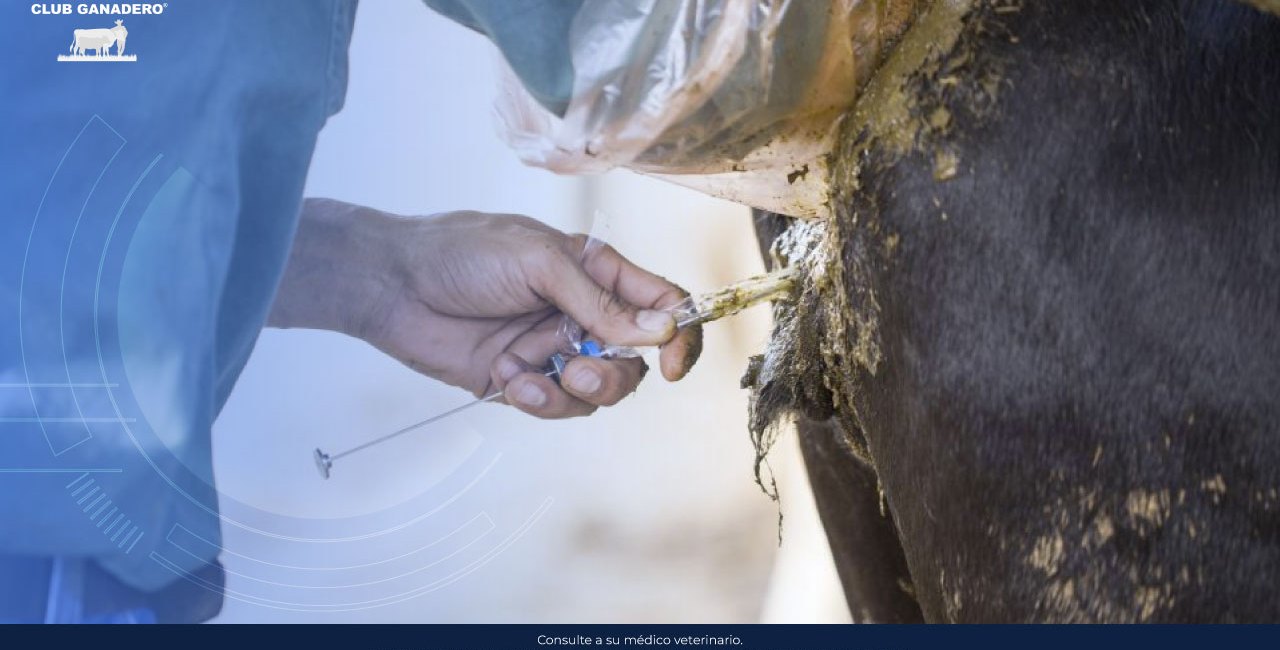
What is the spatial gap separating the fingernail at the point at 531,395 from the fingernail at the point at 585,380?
0.03 m

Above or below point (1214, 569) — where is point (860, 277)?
above

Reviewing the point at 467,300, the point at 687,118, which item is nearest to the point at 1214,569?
the point at 687,118

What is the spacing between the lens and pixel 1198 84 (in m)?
0.54

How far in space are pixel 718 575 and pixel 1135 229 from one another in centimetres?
130

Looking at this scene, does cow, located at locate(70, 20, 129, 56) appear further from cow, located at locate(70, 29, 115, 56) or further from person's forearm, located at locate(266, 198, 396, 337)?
person's forearm, located at locate(266, 198, 396, 337)

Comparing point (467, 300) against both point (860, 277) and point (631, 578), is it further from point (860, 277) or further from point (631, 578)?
point (631, 578)

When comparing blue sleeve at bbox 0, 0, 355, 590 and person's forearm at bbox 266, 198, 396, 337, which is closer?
blue sleeve at bbox 0, 0, 355, 590

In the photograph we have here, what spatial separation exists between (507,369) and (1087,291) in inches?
16.9

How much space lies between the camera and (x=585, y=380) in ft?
2.54

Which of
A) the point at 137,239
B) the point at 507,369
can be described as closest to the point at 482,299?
the point at 507,369

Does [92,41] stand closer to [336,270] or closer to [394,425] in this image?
[336,270]

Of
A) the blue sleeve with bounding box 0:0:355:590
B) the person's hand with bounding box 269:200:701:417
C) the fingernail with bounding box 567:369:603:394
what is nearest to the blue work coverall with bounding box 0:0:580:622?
the blue sleeve with bounding box 0:0:355:590

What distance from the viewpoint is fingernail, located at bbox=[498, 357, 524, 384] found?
814mm

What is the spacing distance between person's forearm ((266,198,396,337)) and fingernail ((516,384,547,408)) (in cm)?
13
